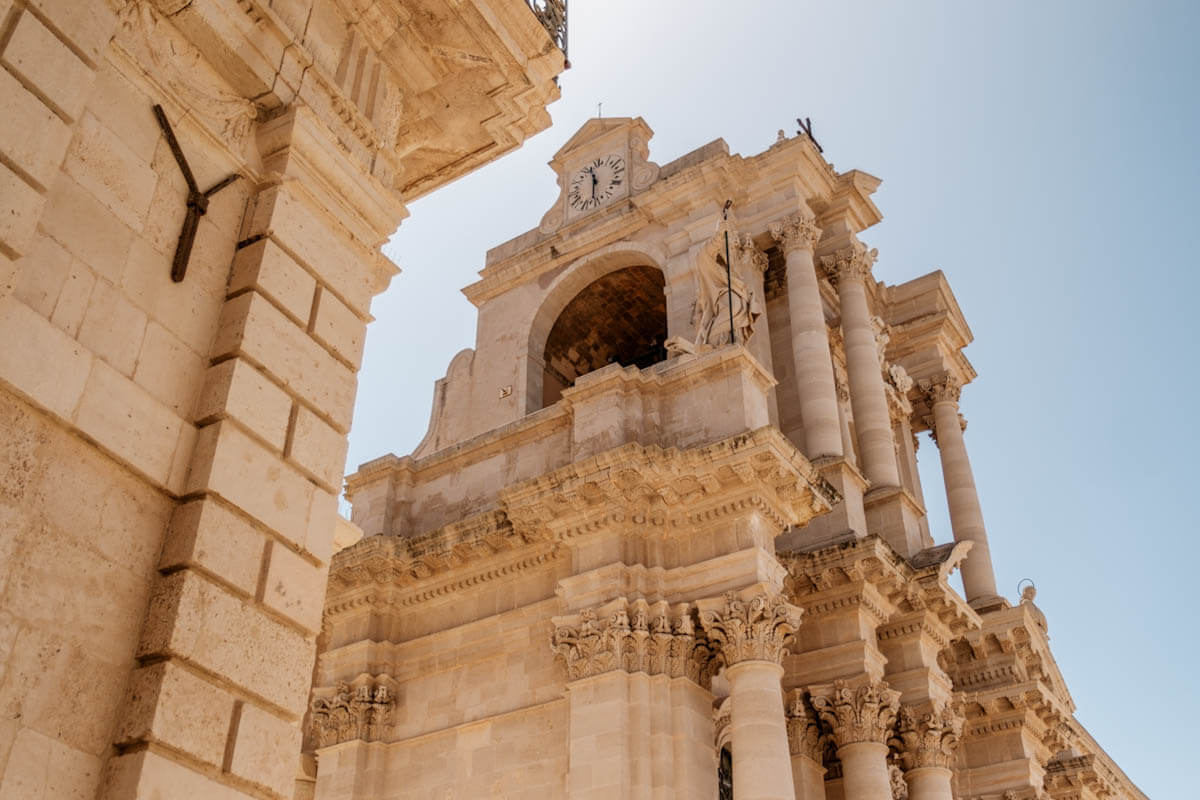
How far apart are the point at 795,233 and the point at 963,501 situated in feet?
28.0

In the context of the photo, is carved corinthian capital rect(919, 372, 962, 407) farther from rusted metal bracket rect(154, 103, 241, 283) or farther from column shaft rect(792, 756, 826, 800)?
rusted metal bracket rect(154, 103, 241, 283)

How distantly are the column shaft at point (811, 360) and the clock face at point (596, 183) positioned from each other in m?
4.71

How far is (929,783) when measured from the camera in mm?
18125

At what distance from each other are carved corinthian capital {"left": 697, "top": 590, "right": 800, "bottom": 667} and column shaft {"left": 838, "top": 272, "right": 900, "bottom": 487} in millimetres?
7492

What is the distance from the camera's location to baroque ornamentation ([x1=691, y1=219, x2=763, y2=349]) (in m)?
18.2

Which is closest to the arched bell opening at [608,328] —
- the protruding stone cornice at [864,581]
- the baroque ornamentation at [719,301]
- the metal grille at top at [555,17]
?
the baroque ornamentation at [719,301]

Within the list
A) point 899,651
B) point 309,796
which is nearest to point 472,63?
point 899,651

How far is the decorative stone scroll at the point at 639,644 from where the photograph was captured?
48.7 feet

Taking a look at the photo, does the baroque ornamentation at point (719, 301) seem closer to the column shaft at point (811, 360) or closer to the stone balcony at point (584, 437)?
the stone balcony at point (584, 437)

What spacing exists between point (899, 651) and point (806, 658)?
2.13 meters

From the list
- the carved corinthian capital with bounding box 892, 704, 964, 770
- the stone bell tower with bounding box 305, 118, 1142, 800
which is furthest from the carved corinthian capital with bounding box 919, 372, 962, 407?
the carved corinthian capital with bounding box 892, 704, 964, 770

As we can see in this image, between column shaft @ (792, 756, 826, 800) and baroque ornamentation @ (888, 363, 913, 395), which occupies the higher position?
baroque ornamentation @ (888, 363, 913, 395)

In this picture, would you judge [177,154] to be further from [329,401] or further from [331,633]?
[331,633]

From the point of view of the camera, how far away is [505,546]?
57.2ft
